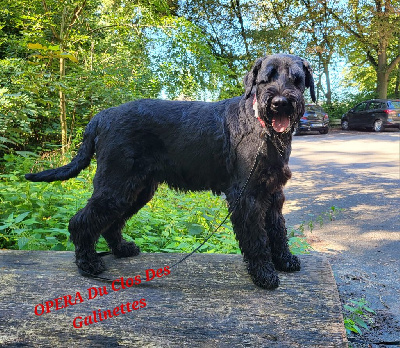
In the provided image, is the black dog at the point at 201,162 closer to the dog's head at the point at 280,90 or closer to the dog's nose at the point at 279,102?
the dog's head at the point at 280,90

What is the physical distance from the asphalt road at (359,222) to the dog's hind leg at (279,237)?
0.84 metres

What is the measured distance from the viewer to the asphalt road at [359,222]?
11.9ft

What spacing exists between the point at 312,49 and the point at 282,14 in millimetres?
3969

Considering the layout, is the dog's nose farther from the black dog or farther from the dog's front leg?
the dog's front leg

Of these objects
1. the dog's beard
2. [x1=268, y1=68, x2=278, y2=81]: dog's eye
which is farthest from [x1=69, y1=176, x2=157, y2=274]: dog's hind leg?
[x1=268, y1=68, x2=278, y2=81]: dog's eye

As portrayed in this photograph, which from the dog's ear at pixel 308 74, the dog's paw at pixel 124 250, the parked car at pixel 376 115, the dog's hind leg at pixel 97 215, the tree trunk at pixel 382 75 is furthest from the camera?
the tree trunk at pixel 382 75

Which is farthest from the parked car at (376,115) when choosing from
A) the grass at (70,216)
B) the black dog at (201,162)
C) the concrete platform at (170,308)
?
the black dog at (201,162)

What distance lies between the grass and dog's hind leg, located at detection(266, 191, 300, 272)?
4.08 ft

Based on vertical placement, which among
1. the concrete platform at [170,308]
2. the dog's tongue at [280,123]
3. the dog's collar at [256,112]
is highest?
the dog's collar at [256,112]

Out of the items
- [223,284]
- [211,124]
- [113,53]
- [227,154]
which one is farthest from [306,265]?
[113,53]

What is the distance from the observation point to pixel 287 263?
9.74ft

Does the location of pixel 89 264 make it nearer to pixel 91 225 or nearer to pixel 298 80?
pixel 91 225

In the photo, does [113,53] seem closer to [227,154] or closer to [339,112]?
[227,154]

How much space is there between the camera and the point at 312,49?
910 inches
